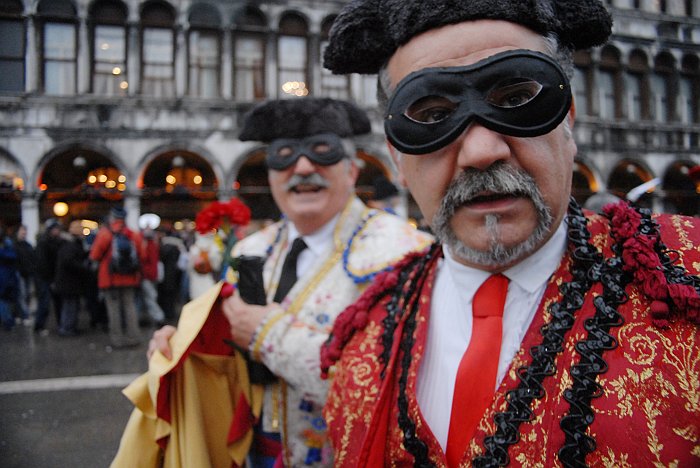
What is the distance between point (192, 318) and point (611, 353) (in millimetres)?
1472

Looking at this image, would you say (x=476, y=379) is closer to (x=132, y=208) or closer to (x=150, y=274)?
(x=150, y=274)

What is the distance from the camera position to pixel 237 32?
45.8 ft

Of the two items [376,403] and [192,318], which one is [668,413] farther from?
[192,318]

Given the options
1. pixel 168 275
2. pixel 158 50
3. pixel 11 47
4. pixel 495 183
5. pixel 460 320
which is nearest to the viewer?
pixel 495 183

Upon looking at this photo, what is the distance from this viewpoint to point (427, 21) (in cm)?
109

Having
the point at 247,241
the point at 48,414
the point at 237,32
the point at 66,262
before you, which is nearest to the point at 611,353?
the point at 247,241

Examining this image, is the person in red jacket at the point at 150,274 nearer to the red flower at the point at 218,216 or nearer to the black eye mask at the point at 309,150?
the red flower at the point at 218,216

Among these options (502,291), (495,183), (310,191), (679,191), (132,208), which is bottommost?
(502,291)

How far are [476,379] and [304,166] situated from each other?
147 cm

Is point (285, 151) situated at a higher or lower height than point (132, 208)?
lower

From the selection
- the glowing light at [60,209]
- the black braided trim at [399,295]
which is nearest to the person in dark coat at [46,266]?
the glowing light at [60,209]

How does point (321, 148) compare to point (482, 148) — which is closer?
point (482, 148)

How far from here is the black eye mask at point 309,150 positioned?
7.56ft

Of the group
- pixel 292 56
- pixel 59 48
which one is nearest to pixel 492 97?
pixel 292 56
